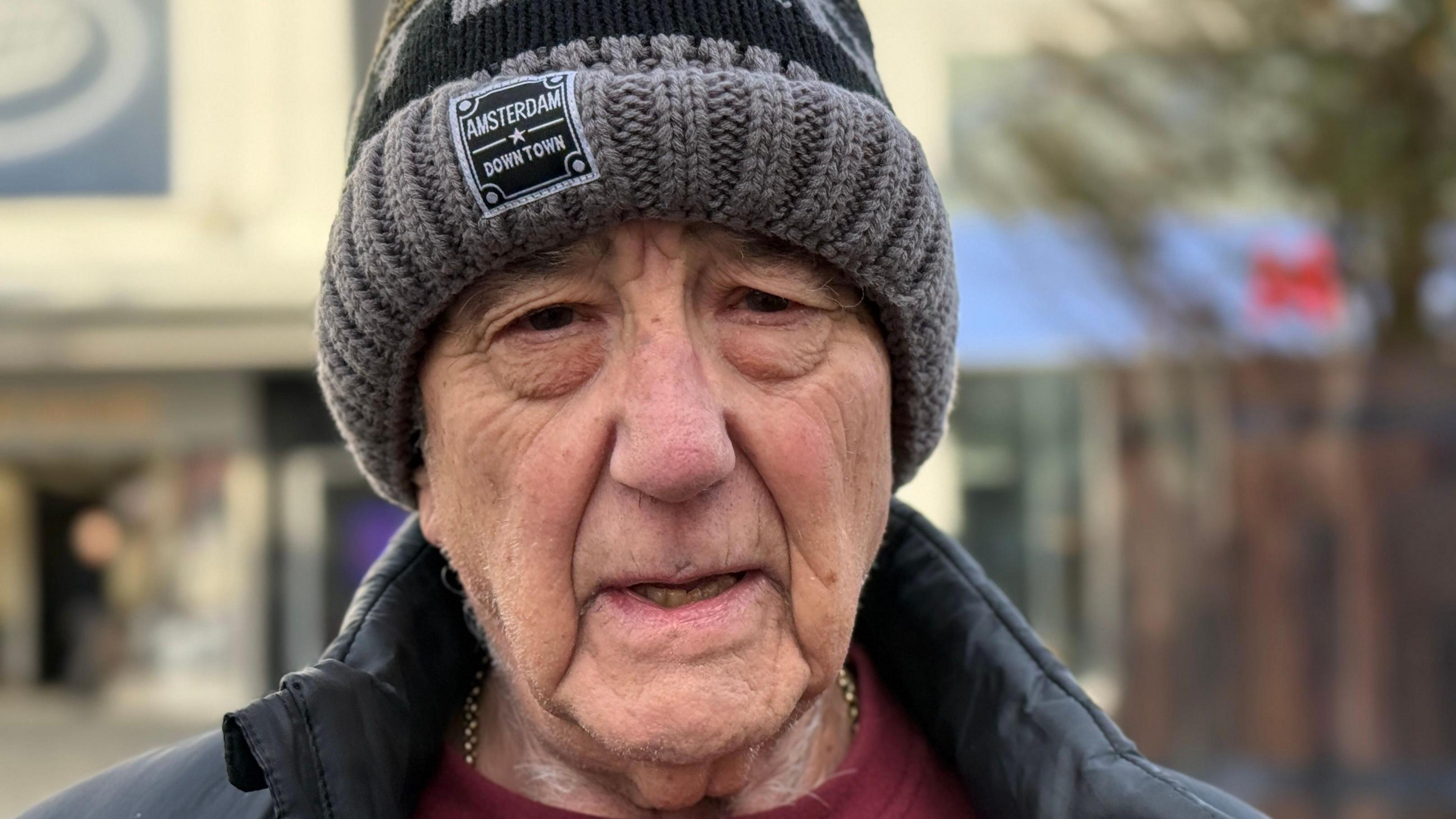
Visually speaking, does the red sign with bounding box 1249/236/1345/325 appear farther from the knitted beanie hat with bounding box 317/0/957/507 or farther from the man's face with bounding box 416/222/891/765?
the man's face with bounding box 416/222/891/765

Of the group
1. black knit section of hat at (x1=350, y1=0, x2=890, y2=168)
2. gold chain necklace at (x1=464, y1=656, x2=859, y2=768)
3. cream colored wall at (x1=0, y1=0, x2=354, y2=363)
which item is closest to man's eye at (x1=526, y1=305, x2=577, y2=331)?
black knit section of hat at (x1=350, y1=0, x2=890, y2=168)

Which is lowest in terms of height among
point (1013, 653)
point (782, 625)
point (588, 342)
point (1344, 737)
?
point (1344, 737)

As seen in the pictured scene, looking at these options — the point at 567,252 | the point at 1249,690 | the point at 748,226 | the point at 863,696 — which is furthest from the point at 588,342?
the point at 1249,690

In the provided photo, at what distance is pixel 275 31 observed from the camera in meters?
8.84

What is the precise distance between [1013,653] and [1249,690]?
12.6 feet

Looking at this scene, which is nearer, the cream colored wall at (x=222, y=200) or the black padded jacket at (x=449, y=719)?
the black padded jacket at (x=449, y=719)

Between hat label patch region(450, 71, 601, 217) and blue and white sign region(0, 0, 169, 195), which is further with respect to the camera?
blue and white sign region(0, 0, 169, 195)

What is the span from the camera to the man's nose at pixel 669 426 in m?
1.41

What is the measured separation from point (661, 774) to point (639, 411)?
0.44 meters

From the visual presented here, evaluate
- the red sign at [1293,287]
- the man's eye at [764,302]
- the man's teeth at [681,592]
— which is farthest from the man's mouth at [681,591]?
the red sign at [1293,287]

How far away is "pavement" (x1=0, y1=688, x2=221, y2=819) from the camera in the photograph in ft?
29.5

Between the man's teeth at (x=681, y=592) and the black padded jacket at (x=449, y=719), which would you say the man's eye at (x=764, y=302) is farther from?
the black padded jacket at (x=449, y=719)

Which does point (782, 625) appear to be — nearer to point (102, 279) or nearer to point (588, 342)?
point (588, 342)

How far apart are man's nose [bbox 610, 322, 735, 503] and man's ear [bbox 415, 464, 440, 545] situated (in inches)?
16.1
